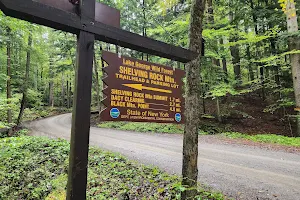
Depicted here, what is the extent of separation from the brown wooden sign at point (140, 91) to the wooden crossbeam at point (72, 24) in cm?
25

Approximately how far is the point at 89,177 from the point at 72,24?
455 centimetres

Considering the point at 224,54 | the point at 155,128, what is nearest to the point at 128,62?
the point at 224,54

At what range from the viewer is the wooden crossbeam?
2.20 meters

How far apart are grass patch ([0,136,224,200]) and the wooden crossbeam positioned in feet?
7.46

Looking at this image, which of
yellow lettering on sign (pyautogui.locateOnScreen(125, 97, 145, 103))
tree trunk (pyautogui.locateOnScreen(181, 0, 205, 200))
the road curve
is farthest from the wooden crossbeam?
the road curve

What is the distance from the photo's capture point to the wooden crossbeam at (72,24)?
7.22ft

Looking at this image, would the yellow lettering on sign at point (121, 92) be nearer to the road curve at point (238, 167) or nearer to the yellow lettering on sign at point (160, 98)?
the yellow lettering on sign at point (160, 98)

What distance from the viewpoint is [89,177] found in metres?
5.93

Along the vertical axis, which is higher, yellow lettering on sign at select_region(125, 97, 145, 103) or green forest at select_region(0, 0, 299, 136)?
green forest at select_region(0, 0, 299, 136)

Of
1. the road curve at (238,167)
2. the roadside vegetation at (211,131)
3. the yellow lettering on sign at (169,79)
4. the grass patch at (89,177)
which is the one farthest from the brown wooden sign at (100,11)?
the roadside vegetation at (211,131)

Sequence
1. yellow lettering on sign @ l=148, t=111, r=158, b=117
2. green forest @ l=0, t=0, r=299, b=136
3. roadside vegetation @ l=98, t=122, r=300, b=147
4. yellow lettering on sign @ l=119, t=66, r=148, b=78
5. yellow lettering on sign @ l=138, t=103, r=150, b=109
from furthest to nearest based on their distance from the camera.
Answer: green forest @ l=0, t=0, r=299, b=136
roadside vegetation @ l=98, t=122, r=300, b=147
yellow lettering on sign @ l=148, t=111, r=158, b=117
yellow lettering on sign @ l=138, t=103, r=150, b=109
yellow lettering on sign @ l=119, t=66, r=148, b=78

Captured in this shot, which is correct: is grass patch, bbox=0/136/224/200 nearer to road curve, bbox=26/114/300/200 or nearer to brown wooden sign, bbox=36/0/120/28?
road curve, bbox=26/114/300/200

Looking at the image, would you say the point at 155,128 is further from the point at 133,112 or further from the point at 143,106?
the point at 133,112

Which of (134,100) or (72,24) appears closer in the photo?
(72,24)
